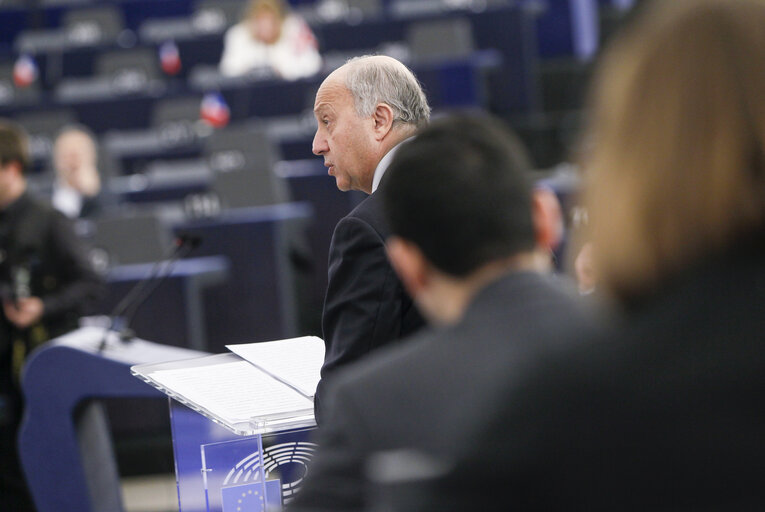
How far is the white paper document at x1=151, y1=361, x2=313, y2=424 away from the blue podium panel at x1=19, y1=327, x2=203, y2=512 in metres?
1.30

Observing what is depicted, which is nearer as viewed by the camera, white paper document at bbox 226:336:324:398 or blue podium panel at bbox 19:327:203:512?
white paper document at bbox 226:336:324:398

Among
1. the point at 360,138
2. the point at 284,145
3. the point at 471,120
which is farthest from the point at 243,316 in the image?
the point at 471,120

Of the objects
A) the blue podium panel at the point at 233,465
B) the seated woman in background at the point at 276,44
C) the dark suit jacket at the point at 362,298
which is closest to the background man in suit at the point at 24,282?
the blue podium panel at the point at 233,465

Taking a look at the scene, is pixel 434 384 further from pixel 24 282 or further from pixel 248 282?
pixel 248 282

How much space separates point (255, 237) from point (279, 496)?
4.45m

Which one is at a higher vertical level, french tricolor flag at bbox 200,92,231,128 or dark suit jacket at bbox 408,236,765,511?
dark suit jacket at bbox 408,236,765,511

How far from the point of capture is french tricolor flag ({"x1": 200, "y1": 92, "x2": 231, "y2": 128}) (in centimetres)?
883

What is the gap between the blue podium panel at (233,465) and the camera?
2414mm

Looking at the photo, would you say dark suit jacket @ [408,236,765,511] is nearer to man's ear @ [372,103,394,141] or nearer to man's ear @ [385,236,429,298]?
man's ear @ [385,236,429,298]

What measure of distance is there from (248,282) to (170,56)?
3.97m

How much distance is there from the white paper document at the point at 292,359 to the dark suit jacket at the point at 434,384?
3.51 ft

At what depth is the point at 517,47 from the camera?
9.30 meters

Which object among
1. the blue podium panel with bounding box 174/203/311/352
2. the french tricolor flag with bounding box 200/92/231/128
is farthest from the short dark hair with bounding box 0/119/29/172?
the french tricolor flag with bounding box 200/92/231/128

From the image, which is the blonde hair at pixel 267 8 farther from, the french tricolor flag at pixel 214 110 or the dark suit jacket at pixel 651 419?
the dark suit jacket at pixel 651 419
